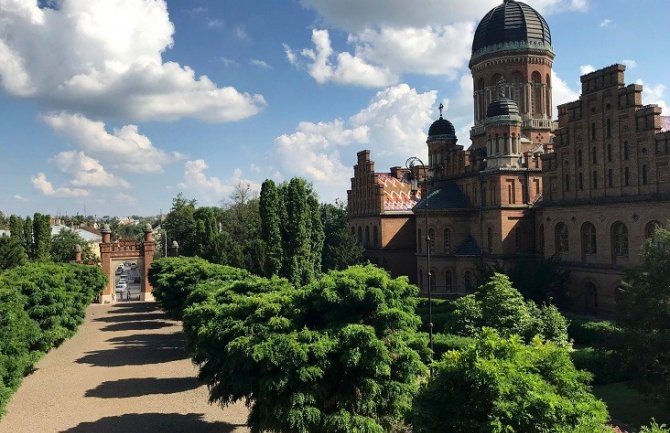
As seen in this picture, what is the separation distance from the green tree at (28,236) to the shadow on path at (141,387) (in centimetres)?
4039

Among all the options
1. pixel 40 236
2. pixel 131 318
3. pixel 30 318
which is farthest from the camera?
pixel 40 236

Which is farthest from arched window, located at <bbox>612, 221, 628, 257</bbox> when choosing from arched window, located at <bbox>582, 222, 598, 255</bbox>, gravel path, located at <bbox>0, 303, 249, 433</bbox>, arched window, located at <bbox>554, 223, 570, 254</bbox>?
gravel path, located at <bbox>0, 303, 249, 433</bbox>

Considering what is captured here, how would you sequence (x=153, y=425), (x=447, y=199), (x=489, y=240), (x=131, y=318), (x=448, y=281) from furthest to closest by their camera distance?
(x=131, y=318)
(x=447, y=199)
(x=448, y=281)
(x=489, y=240)
(x=153, y=425)

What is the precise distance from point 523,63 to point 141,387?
44.9 m

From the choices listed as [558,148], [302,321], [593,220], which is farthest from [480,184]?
[302,321]

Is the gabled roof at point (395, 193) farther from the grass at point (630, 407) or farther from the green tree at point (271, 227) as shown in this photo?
the grass at point (630, 407)

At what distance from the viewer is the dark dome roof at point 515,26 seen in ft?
168

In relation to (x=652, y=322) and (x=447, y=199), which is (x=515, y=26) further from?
(x=652, y=322)

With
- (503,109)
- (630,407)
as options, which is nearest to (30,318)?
(630,407)

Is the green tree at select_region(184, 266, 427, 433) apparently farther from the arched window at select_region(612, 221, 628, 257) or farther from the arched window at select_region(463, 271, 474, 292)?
the arched window at select_region(463, 271, 474, 292)

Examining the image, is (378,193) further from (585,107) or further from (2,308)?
(2,308)

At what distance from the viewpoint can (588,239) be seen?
127 feet

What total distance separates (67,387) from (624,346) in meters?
26.2

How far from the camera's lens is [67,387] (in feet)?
88.2
